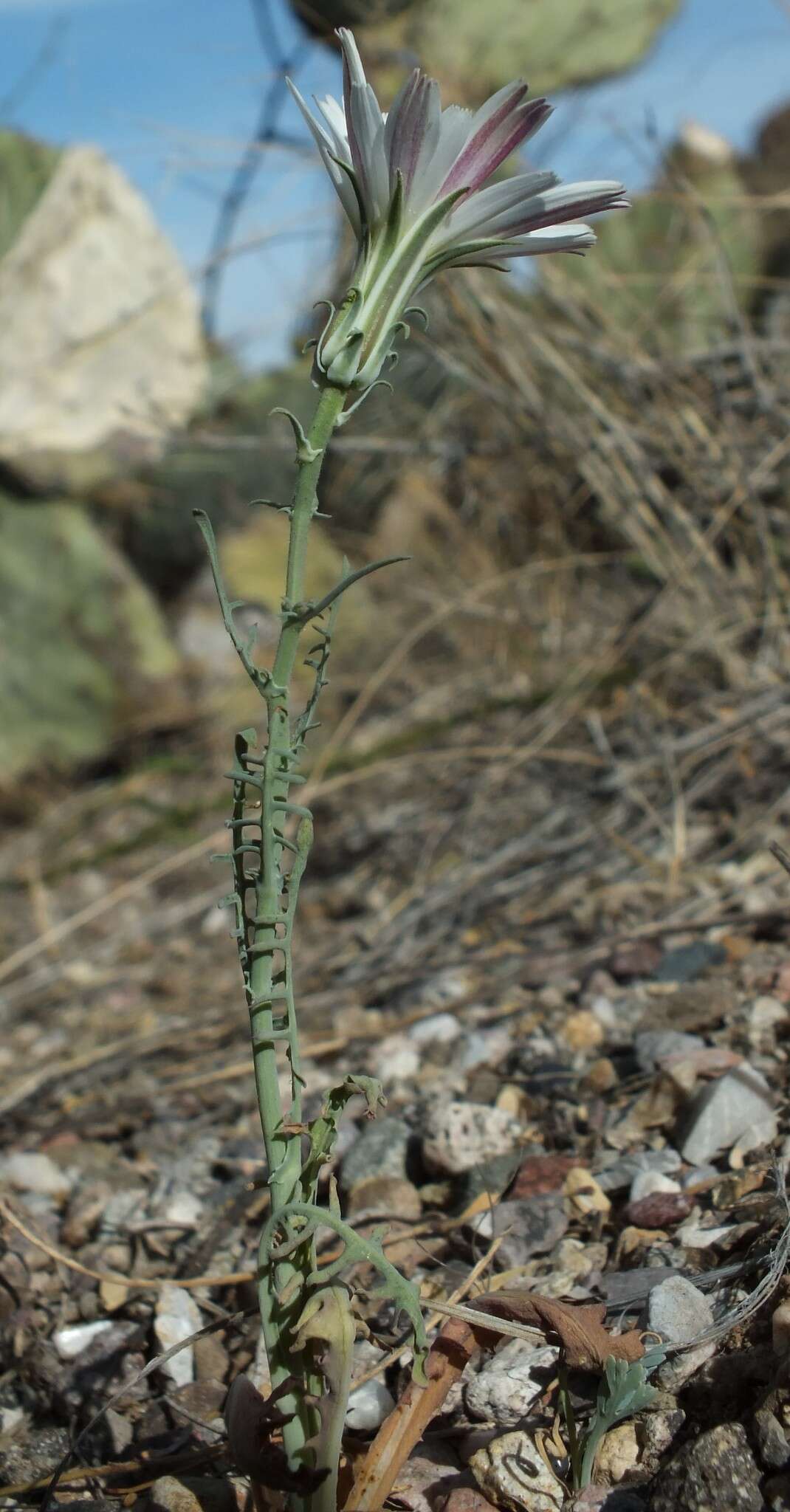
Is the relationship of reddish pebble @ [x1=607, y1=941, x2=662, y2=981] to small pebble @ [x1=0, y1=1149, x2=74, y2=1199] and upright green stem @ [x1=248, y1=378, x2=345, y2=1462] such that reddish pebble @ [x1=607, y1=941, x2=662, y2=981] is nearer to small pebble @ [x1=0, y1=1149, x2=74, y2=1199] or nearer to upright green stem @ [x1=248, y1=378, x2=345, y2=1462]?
small pebble @ [x1=0, y1=1149, x2=74, y2=1199]

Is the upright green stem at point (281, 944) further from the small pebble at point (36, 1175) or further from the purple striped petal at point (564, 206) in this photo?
the small pebble at point (36, 1175)

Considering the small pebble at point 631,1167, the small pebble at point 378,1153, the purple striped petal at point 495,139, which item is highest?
the purple striped petal at point 495,139

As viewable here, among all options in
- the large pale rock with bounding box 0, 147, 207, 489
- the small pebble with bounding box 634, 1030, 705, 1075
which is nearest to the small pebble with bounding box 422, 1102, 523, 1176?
the small pebble with bounding box 634, 1030, 705, 1075

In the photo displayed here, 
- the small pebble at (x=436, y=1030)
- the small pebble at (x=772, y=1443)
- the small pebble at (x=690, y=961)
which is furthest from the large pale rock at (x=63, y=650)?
the small pebble at (x=772, y=1443)

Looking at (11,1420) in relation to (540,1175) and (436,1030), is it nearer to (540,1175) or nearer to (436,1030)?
(540,1175)

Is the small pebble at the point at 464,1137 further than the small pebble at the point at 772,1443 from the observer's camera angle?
Yes
